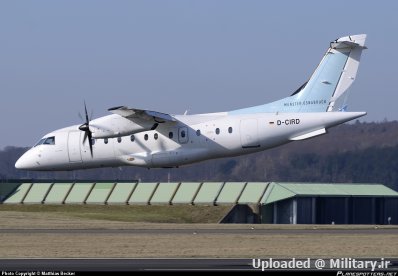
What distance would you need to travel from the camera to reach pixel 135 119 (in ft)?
192

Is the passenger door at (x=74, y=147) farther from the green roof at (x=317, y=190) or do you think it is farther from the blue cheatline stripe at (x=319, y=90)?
the green roof at (x=317, y=190)

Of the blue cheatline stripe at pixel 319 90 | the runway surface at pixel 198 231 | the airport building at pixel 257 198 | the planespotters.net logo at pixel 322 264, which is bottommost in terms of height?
the airport building at pixel 257 198

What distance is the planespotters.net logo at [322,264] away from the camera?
29125 mm

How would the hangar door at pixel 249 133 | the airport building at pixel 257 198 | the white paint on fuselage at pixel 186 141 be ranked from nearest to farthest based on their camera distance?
the white paint on fuselage at pixel 186 141, the hangar door at pixel 249 133, the airport building at pixel 257 198

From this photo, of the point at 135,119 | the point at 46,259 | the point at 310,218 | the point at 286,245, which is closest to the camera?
the point at 46,259

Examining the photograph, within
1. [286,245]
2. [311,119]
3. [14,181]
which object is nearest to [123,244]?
[286,245]

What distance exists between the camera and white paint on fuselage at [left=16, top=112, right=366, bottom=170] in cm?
5566

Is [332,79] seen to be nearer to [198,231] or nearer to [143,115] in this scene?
[143,115]

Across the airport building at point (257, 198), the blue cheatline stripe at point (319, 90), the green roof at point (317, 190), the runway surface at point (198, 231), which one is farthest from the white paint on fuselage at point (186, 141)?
the runway surface at point (198, 231)

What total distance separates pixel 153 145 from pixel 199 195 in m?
6.56

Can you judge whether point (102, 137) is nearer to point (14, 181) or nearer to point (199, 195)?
point (199, 195)

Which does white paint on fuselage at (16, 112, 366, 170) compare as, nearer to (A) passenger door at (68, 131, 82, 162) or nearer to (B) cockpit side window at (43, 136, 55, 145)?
(A) passenger door at (68, 131, 82, 162)

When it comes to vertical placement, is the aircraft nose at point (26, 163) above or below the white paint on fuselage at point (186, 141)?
below

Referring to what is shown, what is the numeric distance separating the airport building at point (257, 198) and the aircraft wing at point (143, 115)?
7024 mm
